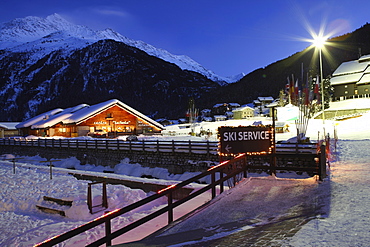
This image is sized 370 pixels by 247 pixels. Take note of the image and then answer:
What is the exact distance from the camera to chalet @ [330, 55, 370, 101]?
64.3m

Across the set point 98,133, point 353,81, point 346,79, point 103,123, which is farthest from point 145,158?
point 346,79

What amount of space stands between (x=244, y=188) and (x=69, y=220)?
7.03m

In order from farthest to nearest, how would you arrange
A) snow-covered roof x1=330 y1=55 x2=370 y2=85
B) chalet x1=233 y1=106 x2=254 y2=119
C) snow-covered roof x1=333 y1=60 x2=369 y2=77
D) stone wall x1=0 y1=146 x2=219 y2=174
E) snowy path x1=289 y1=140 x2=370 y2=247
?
chalet x1=233 y1=106 x2=254 y2=119 < snow-covered roof x1=333 y1=60 x2=369 y2=77 < snow-covered roof x1=330 y1=55 x2=370 y2=85 < stone wall x1=0 y1=146 x2=219 y2=174 < snowy path x1=289 y1=140 x2=370 y2=247

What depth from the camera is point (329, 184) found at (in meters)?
7.74

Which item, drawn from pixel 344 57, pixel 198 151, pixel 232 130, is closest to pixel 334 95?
pixel 198 151

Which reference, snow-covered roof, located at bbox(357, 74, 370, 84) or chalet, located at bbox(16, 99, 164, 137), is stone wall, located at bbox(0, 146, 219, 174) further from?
snow-covered roof, located at bbox(357, 74, 370, 84)

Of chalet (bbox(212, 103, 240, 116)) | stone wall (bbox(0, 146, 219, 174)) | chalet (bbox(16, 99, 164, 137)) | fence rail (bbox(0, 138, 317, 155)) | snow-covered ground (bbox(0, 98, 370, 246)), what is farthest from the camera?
chalet (bbox(212, 103, 240, 116))

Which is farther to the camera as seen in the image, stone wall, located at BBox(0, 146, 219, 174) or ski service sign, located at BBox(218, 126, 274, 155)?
stone wall, located at BBox(0, 146, 219, 174)

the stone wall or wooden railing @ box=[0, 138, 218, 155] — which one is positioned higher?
wooden railing @ box=[0, 138, 218, 155]

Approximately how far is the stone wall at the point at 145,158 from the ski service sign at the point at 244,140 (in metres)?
7.69

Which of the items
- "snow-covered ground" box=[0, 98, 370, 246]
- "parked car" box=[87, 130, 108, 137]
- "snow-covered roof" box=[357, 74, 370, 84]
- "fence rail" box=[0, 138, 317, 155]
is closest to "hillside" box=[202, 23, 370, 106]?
"snow-covered roof" box=[357, 74, 370, 84]

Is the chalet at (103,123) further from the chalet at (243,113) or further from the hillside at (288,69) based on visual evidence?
the hillside at (288,69)

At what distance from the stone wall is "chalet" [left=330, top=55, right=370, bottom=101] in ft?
199

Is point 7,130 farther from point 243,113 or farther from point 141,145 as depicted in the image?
point 243,113
